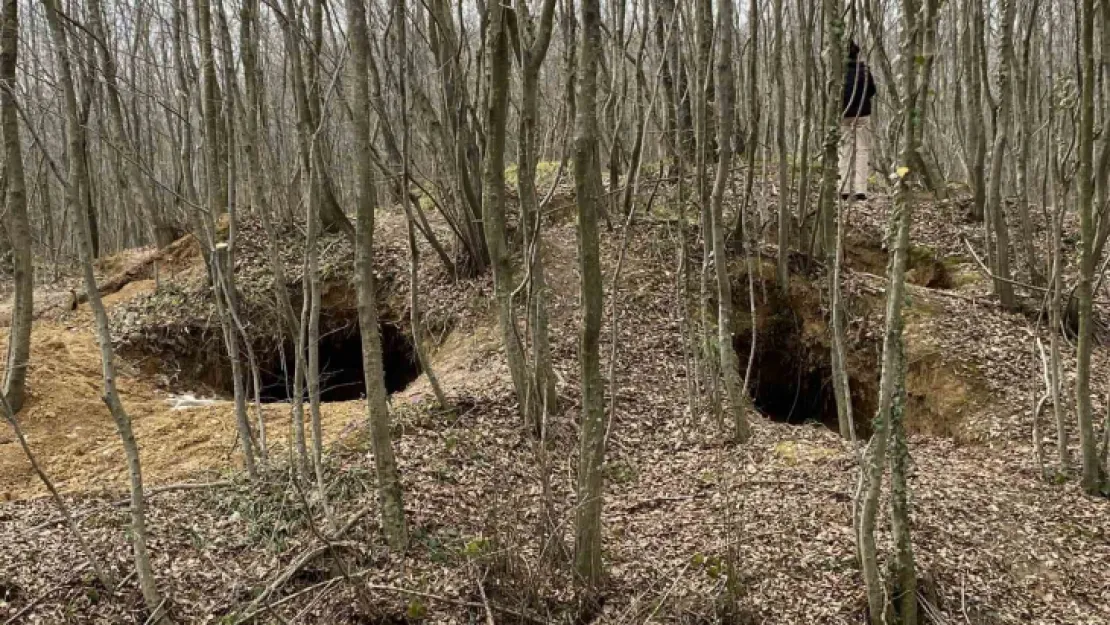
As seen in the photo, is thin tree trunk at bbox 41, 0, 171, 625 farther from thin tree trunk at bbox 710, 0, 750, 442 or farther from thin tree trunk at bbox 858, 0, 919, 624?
thin tree trunk at bbox 710, 0, 750, 442

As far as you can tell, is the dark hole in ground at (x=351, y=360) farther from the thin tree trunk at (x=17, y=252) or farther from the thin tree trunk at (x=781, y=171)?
the thin tree trunk at (x=781, y=171)

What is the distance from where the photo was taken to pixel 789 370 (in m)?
9.29

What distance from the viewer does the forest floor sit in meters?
4.57

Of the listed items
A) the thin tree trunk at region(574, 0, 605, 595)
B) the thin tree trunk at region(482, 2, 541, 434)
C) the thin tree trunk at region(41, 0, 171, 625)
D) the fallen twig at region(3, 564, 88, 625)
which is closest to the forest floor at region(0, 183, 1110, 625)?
the fallen twig at region(3, 564, 88, 625)

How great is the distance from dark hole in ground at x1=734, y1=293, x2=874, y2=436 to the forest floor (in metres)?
0.03

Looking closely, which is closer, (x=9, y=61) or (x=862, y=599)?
(x=862, y=599)

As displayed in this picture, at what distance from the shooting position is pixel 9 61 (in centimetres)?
576

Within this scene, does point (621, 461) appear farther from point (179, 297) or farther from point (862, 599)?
point (179, 297)

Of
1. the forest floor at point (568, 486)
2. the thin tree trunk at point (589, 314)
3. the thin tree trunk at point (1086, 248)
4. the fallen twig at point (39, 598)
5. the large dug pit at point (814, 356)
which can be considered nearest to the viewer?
the thin tree trunk at point (589, 314)

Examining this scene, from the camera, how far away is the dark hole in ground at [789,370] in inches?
352

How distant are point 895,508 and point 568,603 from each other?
1.97 metres

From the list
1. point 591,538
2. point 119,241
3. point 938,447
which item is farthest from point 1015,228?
point 119,241

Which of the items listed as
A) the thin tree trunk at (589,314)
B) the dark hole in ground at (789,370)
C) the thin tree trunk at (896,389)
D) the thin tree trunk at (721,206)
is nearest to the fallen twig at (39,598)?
the thin tree trunk at (589,314)

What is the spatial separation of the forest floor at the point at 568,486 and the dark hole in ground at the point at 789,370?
32 mm
